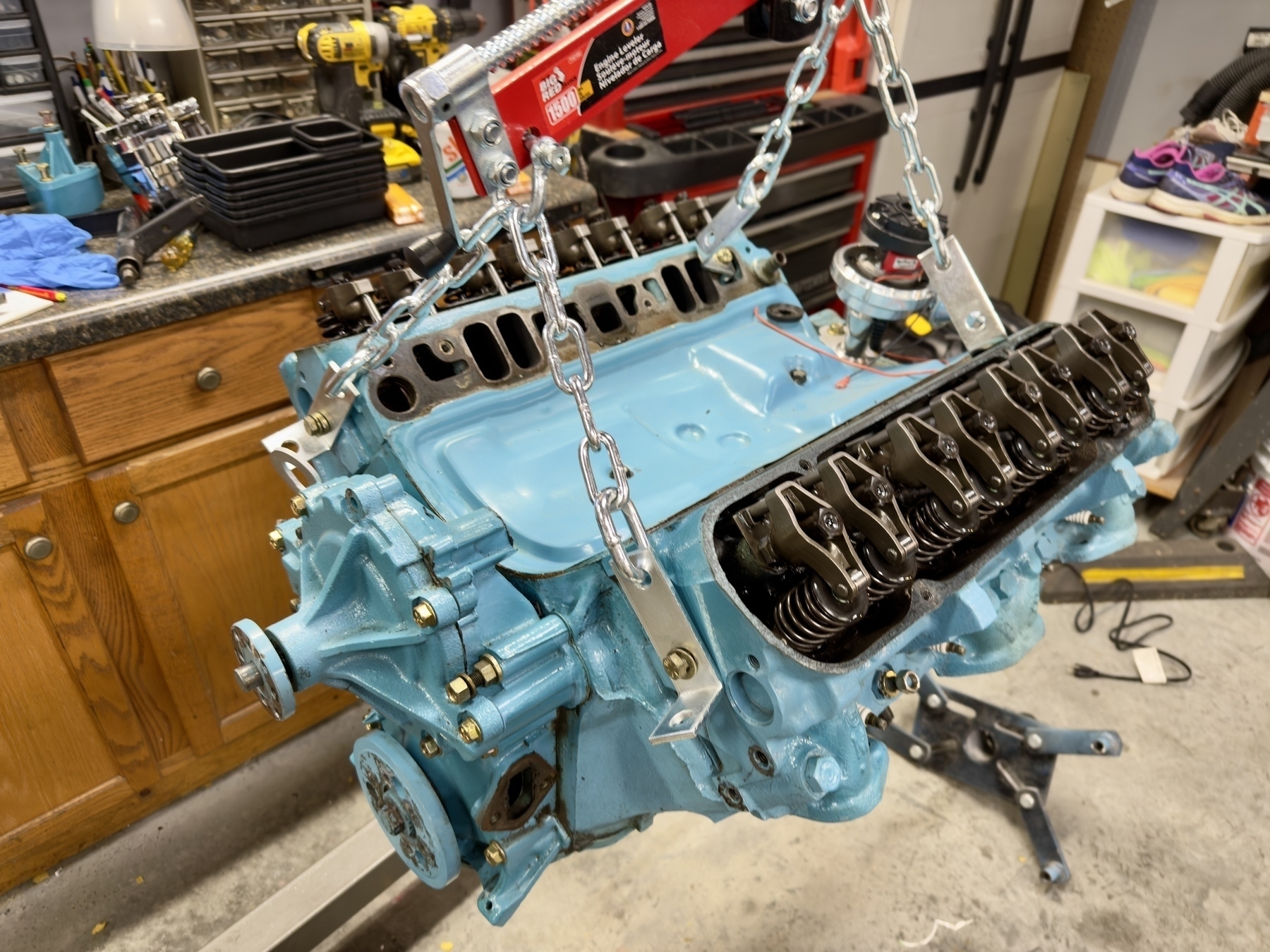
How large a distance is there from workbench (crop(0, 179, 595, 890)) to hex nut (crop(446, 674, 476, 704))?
0.78m

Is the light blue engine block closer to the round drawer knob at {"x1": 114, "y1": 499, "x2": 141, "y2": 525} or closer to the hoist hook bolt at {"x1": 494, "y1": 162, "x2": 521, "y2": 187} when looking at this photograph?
the hoist hook bolt at {"x1": 494, "y1": 162, "x2": 521, "y2": 187}

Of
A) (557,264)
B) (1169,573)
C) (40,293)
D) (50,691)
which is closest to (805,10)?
(557,264)

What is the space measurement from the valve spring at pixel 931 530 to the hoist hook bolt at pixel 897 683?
14 cm

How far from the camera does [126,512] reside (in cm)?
131

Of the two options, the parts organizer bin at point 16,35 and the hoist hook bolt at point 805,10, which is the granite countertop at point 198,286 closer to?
the parts organizer bin at point 16,35

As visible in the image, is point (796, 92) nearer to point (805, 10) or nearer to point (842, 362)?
point (805, 10)

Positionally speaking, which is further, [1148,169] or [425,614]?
[1148,169]

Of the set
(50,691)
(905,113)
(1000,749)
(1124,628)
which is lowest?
(1124,628)

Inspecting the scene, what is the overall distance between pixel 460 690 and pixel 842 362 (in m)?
0.72

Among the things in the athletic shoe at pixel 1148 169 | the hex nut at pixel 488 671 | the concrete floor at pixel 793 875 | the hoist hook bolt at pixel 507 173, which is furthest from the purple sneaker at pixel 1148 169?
the hex nut at pixel 488 671

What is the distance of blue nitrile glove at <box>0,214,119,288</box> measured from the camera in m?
1.17

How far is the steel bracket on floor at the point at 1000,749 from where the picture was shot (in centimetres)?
154

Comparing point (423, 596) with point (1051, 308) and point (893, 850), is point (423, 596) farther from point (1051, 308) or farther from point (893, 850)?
point (1051, 308)

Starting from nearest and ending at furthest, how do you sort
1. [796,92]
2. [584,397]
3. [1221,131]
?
[584,397] → [796,92] → [1221,131]
